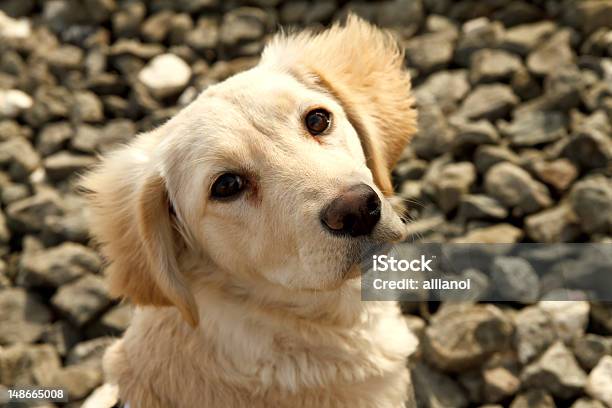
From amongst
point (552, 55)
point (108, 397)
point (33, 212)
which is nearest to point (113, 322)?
point (33, 212)

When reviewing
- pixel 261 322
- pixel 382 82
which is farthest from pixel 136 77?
pixel 261 322

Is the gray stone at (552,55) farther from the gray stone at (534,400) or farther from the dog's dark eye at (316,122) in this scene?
the dog's dark eye at (316,122)

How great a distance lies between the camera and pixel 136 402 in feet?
6.91

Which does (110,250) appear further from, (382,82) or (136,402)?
(382,82)

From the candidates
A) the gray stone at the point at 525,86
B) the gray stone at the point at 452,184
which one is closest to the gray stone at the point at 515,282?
the gray stone at the point at 452,184

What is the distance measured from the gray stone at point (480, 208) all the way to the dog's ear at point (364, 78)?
875 mm

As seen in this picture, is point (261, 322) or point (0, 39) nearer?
point (261, 322)

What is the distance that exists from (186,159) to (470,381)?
1453 mm

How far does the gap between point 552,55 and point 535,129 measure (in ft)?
1.63

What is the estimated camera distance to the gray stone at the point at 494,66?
3.79 m

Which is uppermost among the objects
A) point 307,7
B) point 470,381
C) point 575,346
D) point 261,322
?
point 307,7

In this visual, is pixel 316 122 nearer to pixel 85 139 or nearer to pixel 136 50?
pixel 85 139

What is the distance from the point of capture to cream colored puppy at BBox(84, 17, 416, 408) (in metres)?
1.98

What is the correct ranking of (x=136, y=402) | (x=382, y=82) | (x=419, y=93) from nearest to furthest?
(x=136, y=402) → (x=382, y=82) → (x=419, y=93)
